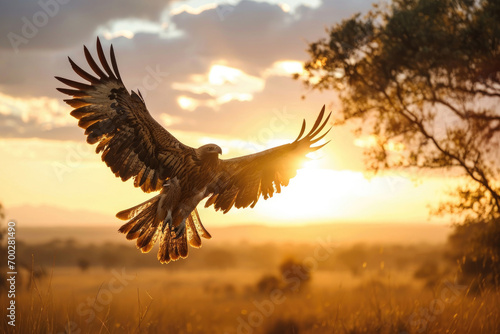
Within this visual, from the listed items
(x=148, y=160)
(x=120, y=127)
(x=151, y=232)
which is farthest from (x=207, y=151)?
(x=151, y=232)

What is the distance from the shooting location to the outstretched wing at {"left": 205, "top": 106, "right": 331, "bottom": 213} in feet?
24.2

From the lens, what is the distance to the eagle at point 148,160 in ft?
22.0

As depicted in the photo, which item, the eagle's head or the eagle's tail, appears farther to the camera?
the eagle's tail

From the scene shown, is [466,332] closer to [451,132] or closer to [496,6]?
[451,132]

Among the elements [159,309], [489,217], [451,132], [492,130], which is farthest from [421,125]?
[159,309]

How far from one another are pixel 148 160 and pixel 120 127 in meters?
0.55

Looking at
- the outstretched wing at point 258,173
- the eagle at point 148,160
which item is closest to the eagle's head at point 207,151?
the eagle at point 148,160

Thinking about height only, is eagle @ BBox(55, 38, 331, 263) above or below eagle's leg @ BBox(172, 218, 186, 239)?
above

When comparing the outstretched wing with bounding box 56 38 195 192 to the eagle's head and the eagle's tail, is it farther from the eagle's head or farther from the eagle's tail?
the eagle's tail

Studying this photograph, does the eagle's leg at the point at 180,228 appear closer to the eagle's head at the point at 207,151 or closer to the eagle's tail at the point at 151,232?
the eagle's tail at the point at 151,232

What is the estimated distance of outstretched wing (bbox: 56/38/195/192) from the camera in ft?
22.3

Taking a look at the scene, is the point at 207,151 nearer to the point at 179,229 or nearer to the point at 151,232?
the point at 179,229

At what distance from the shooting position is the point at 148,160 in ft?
22.6

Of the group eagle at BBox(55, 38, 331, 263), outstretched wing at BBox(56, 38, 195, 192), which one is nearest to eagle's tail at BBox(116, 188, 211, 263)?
eagle at BBox(55, 38, 331, 263)
